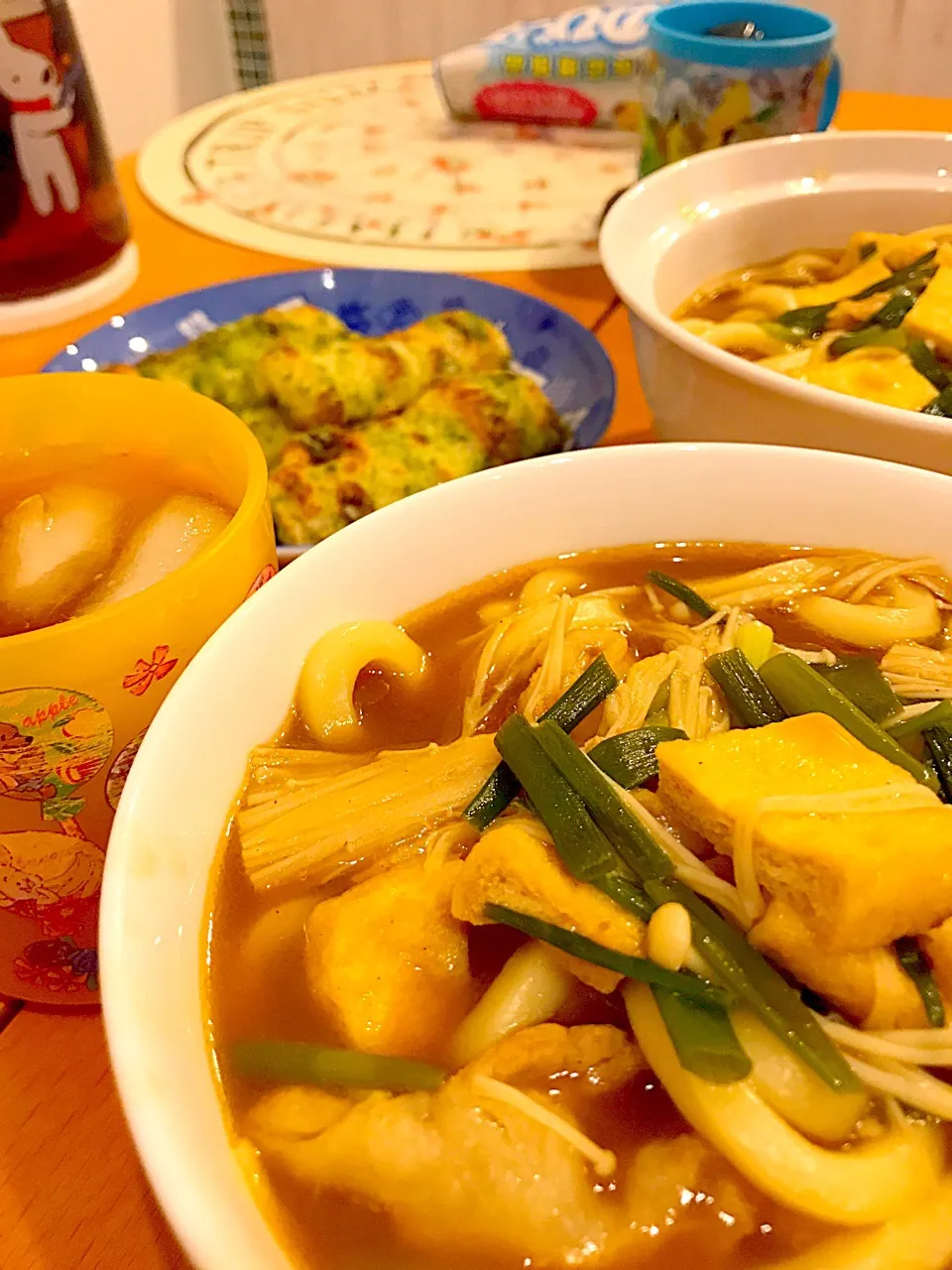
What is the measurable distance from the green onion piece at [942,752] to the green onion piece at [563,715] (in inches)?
9.6

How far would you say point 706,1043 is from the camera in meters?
0.61

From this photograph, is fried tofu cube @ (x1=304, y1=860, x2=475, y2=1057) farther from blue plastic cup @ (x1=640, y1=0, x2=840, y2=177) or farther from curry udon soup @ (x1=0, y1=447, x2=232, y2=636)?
blue plastic cup @ (x1=640, y1=0, x2=840, y2=177)

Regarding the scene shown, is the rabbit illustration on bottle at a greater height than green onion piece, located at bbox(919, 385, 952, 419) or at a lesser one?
greater

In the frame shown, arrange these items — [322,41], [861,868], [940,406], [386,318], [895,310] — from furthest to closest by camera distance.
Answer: [322,41] < [386,318] < [895,310] < [940,406] < [861,868]

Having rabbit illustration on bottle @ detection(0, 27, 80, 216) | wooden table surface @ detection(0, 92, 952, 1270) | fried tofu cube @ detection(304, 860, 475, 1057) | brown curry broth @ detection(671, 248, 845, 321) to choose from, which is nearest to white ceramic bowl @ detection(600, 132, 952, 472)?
brown curry broth @ detection(671, 248, 845, 321)

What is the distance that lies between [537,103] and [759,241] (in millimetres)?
1195

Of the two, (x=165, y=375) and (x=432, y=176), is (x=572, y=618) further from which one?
(x=432, y=176)

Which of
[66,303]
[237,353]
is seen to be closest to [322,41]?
[66,303]

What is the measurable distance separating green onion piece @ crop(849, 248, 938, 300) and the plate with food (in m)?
0.37

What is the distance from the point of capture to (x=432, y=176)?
2.42 m

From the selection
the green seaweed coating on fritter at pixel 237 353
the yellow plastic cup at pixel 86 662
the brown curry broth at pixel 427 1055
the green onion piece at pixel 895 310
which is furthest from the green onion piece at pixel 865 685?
the green seaweed coating on fritter at pixel 237 353

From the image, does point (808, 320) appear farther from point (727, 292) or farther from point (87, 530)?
point (87, 530)

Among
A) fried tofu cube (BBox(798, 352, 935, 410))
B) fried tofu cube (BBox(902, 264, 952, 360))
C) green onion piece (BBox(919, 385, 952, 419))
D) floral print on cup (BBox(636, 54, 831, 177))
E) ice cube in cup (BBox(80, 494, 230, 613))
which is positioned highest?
floral print on cup (BBox(636, 54, 831, 177))

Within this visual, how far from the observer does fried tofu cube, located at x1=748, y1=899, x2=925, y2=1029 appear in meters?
0.61
